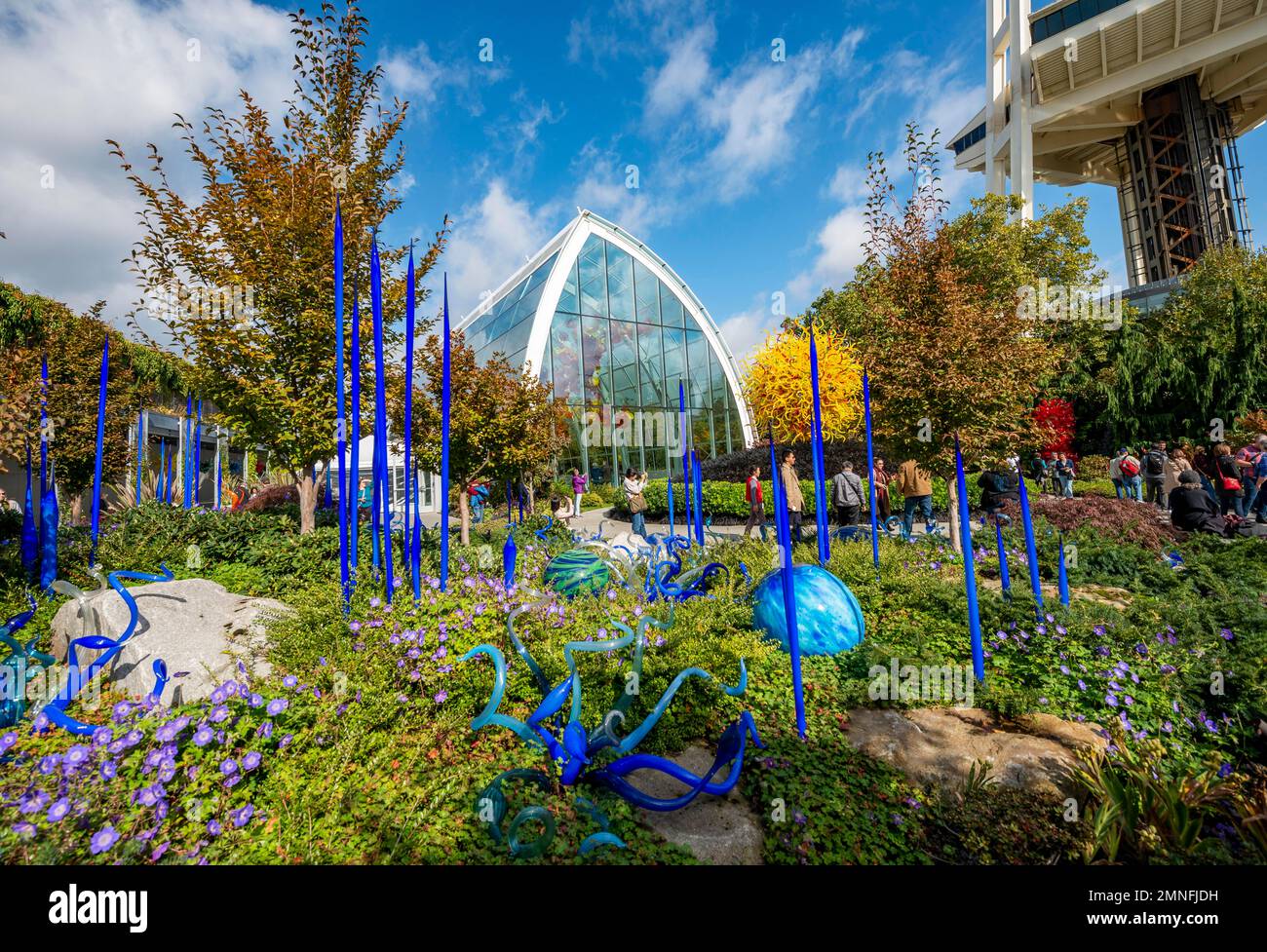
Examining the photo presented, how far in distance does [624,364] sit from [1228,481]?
17521mm

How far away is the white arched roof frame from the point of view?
21125 millimetres

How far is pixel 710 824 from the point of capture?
93.4 inches

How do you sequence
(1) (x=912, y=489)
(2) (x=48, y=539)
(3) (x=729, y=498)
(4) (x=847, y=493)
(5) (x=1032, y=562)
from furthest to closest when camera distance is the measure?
1. (3) (x=729, y=498)
2. (4) (x=847, y=493)
3. (1) (x=912, y=489)
4. (2) (x=48, y=539)
5. (5) (x=1032, y=562)

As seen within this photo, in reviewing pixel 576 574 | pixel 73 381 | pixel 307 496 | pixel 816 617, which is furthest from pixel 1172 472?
pixel 73 381

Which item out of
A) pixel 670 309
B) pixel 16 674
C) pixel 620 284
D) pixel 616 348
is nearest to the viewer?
pixel 16 674

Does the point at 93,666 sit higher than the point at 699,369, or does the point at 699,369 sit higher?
the point at 699,369

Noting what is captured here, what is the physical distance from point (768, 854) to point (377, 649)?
2.17 meters

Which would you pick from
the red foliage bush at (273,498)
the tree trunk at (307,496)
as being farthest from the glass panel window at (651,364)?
the tree trunk at (307,496)

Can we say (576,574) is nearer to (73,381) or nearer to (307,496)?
(307,496)

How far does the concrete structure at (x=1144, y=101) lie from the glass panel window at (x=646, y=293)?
1749 cm

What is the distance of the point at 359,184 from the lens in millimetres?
6555
